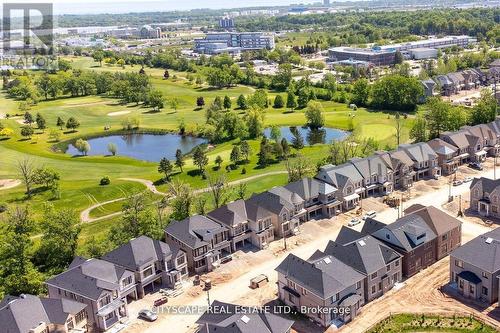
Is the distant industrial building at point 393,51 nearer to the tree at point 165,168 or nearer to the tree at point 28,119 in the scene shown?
the tree at point 28,119

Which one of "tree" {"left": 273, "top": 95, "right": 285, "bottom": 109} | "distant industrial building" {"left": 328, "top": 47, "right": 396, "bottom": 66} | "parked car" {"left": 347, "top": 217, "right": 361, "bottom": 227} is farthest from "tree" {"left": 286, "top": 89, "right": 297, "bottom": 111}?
"parked car" {"left": 347, "top": 217, "right": 361, "bottom": 227}

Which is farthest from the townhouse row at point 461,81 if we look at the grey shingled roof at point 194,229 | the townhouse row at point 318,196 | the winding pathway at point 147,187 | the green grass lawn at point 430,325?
the green grass lawn at point 430,325

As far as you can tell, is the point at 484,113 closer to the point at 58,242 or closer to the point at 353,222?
the point at 353,222

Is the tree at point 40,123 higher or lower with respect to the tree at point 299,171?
higher

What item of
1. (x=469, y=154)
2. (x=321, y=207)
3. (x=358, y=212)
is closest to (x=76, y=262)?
(x=321, y=207)

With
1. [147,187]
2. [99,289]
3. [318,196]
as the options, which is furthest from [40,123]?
[99,289]

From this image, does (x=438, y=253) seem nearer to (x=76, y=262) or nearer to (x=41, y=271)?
(x=76, y=262)

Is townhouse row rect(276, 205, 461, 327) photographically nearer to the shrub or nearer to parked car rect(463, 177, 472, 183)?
parked car rect(463, 177, 472, 183)
